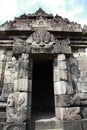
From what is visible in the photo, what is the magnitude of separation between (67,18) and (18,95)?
4853mm

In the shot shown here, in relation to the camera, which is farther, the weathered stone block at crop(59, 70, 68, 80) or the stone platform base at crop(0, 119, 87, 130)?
the weathered stone block at crop(59, 70, 68, 80)

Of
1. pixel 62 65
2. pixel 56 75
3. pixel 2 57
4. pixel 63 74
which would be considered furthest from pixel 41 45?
pixel 2 57

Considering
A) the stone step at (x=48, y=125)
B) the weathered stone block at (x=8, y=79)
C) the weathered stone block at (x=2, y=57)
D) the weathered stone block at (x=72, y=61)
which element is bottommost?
the stone step at (x=48, y=125)

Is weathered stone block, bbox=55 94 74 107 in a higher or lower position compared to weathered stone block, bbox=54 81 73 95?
lower

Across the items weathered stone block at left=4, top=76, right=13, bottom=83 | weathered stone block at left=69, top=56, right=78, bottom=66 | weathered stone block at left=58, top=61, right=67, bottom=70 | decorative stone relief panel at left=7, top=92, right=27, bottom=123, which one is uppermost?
weathered stone block at left=69, top=56, right=78, bottom=66

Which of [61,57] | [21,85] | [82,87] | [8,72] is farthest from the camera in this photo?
[8,72]

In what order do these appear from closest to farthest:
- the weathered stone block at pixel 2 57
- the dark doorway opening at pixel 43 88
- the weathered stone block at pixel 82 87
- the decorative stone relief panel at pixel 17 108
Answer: the decorative stone relief panel at pixel 17 108
the weathered stone block at pixel 82 87
the weathered stone block at pixel 2 57
the dark doorway opening at pixel 43 88

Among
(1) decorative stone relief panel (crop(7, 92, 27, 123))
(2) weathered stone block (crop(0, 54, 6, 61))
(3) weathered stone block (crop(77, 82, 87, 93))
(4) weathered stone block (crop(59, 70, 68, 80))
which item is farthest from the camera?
(2) weathered stone block (crop(0, 54, 6, 61))

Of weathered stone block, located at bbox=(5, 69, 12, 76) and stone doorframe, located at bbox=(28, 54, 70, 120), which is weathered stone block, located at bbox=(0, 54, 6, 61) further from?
stone doorframe, located at bbox=(28, 54, 70, 120)

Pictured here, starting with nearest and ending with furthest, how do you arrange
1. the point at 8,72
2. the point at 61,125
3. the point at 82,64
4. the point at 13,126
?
the point at 13,126 → the point at 61,125 → the point at 8,72 → the point at 82,64

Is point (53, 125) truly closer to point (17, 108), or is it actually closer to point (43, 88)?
point (17, 108)

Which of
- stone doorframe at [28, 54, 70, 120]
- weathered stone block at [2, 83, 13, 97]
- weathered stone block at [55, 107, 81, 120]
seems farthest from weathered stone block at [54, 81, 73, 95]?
weathered stone block at [2, 83, 13, 97]

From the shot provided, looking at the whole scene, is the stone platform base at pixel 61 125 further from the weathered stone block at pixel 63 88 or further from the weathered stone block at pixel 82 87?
the weathered stone block at pixel 82 87

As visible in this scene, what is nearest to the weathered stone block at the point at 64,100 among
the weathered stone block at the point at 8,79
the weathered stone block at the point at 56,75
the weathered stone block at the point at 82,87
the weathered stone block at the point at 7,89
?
the weathered stone block at the point at 56,75
